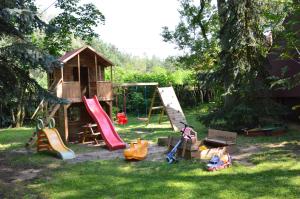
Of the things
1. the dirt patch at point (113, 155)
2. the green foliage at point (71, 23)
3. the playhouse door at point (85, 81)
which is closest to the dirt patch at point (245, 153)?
the dirt patch at point (113, 155)

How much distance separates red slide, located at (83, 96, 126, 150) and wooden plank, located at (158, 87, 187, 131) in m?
4.15

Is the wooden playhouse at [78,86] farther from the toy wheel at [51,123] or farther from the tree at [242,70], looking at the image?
the tree at [242,70]

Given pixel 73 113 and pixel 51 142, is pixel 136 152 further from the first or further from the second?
pixel 73 113

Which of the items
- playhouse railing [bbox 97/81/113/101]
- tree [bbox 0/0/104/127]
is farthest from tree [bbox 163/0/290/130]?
tree [bbox 0/0/104/127]

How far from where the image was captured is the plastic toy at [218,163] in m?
9.49

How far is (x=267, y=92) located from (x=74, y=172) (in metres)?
9.99

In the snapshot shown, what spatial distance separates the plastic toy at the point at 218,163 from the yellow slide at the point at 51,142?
499 cm

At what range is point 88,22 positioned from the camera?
2119 centimetres

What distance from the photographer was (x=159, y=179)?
8.95m

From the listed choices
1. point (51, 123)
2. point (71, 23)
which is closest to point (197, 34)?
point (71, 23)

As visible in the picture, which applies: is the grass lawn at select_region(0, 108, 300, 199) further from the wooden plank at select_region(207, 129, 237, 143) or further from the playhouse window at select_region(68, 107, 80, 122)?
the playhouse window at select_region(68, 107, 80, 122)

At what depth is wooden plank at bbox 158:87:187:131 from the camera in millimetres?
18688

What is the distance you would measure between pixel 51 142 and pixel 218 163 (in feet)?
20.4

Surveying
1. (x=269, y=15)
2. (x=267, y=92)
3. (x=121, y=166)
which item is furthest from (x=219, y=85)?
(x=121, y=166)
